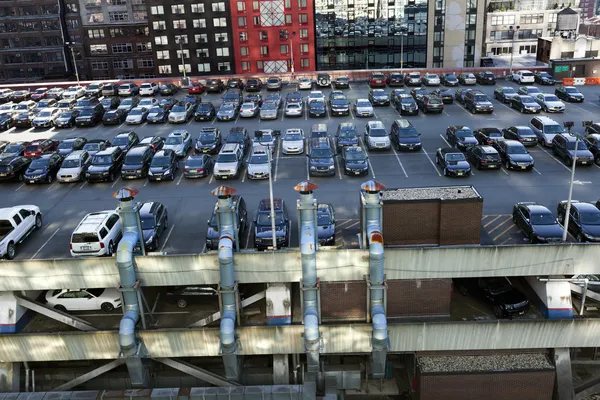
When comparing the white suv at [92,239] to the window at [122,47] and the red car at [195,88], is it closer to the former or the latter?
the red car at [195,88]

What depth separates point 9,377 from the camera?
26625 millimetres

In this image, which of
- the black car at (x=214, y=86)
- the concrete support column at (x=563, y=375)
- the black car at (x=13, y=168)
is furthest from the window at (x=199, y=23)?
the concrete support column at (x=563, y=375)

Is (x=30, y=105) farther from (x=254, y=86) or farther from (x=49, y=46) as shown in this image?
(x=49, y=46)

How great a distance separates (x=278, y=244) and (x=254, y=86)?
4363cm

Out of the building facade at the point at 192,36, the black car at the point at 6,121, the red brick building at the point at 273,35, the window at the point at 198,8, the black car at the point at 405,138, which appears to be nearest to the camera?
the black car at the point at 405,138

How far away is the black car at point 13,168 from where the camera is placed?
132 ft

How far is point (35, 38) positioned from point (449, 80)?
8485 cm

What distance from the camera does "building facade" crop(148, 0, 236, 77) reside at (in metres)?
93.4

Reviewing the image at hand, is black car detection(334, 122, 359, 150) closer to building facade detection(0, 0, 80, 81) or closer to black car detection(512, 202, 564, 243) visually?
black car detection(512, 202, 564, 243)

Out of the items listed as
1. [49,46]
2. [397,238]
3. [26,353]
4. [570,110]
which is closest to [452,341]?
[397,238]

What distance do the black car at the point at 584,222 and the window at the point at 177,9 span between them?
78511mm

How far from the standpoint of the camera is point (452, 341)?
24859mm

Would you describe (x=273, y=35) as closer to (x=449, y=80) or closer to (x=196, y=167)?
(x=449, y=80)

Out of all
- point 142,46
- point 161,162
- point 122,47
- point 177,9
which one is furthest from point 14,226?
point 122,47
